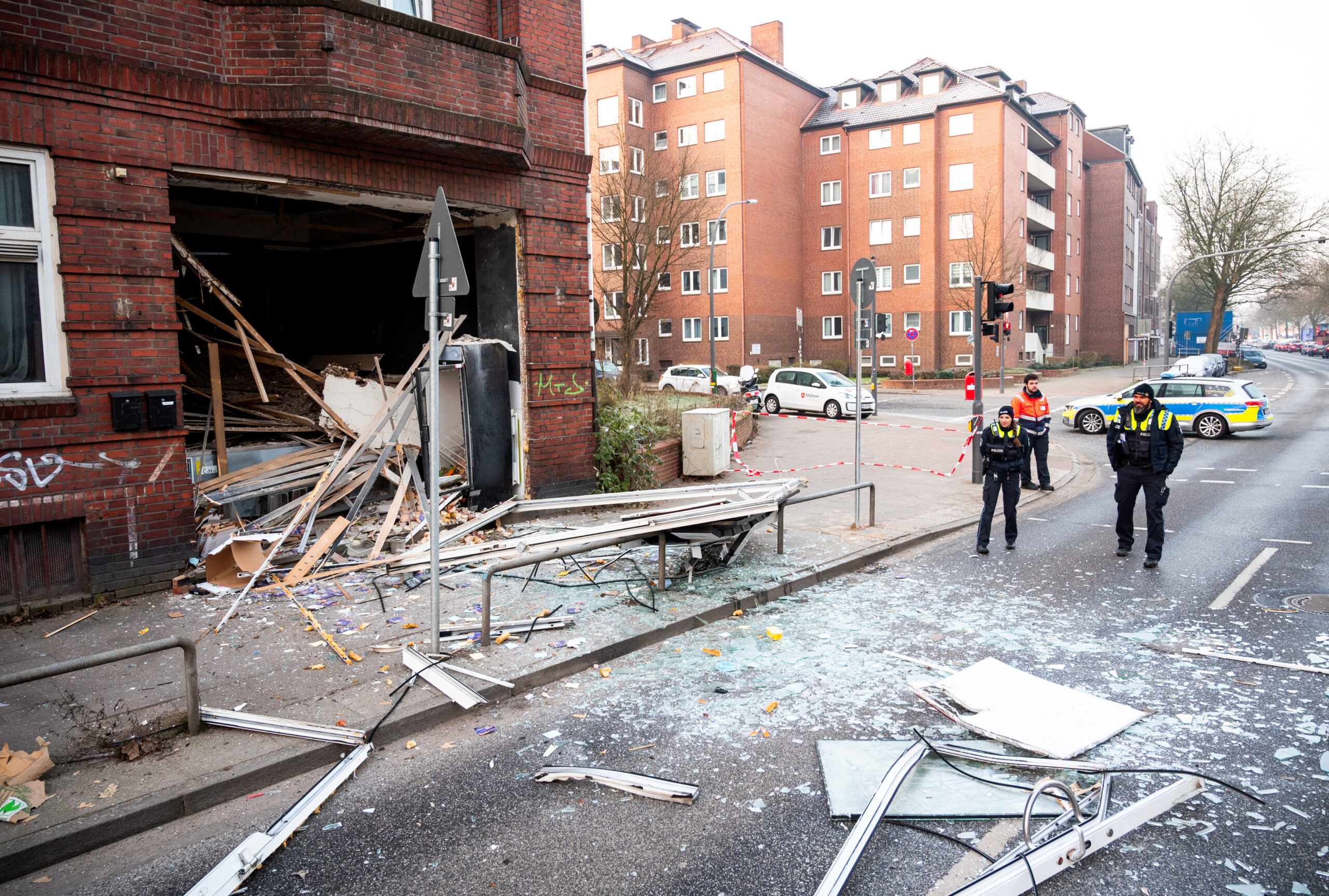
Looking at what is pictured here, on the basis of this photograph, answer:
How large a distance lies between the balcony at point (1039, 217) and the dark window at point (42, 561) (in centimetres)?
5150

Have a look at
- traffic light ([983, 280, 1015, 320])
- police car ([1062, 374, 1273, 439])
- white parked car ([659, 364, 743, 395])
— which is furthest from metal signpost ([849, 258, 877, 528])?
white parked car ([659, 364, 743, 395])

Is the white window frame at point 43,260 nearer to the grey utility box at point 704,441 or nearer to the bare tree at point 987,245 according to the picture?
the grey utility box at point 704,441

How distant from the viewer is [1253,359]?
58.7 meters

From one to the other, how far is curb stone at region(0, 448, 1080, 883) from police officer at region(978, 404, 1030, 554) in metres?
4.46

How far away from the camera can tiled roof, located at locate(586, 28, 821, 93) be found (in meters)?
45.0

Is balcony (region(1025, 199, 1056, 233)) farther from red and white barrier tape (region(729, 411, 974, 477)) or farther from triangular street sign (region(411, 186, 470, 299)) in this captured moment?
triangular street sign (region(411, 186, 470, 299))

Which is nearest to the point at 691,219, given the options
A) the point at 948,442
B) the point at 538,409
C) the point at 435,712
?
the point at 948,442

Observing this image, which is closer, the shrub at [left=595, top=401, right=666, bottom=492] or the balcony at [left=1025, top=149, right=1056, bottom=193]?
the shrub at [left=595, top=401, right=666, bottom=492]

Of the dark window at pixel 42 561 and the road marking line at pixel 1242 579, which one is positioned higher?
the dark window at pixel 42 561

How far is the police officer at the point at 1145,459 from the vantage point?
8.91 m

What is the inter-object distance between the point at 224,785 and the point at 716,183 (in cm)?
4445

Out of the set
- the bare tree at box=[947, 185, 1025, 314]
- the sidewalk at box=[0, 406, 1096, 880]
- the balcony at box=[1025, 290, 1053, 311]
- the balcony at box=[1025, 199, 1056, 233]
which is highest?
the balcony at box=[1025, 199, 1056, 233]

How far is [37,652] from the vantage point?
20.5 ft

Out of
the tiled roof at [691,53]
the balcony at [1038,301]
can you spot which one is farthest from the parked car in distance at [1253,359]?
the tiled roof at [691,53]
